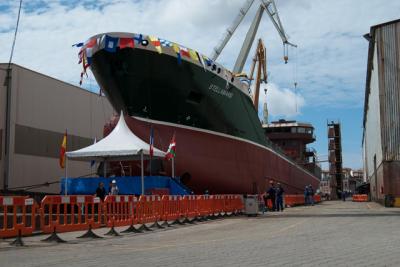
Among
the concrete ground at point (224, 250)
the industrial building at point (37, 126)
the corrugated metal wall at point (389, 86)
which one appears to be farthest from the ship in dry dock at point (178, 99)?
the concrete ground at point (224, 250)

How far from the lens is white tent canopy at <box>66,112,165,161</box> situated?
1831cm

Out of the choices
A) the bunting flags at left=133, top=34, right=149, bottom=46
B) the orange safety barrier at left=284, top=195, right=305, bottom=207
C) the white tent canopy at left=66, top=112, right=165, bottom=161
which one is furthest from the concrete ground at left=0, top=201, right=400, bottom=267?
the orange safety barrier at left=284, top=195, right=305, bottom=207

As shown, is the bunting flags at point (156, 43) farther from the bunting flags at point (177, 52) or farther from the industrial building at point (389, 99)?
the industrial building at point (389, 99)

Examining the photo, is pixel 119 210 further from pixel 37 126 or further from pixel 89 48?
pixel 37 126

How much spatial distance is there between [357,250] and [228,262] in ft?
8.22

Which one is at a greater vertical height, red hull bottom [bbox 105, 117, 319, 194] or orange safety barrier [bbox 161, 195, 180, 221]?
red hull bottom [bbox 105, 117, 319, 194]

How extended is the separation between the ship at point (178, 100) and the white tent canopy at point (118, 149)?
5.41ft

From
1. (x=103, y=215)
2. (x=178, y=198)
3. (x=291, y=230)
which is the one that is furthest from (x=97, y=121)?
(x=291, y=230)

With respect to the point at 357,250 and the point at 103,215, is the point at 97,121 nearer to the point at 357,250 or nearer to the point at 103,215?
the point at 103,215

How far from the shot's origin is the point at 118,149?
60.7ft

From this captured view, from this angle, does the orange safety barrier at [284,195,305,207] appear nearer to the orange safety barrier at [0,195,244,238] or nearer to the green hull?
the green hull

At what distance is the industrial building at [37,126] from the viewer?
27.6 m

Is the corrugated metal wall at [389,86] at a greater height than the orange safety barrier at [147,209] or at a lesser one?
greater

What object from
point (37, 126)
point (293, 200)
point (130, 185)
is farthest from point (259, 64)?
point (130, 185)
